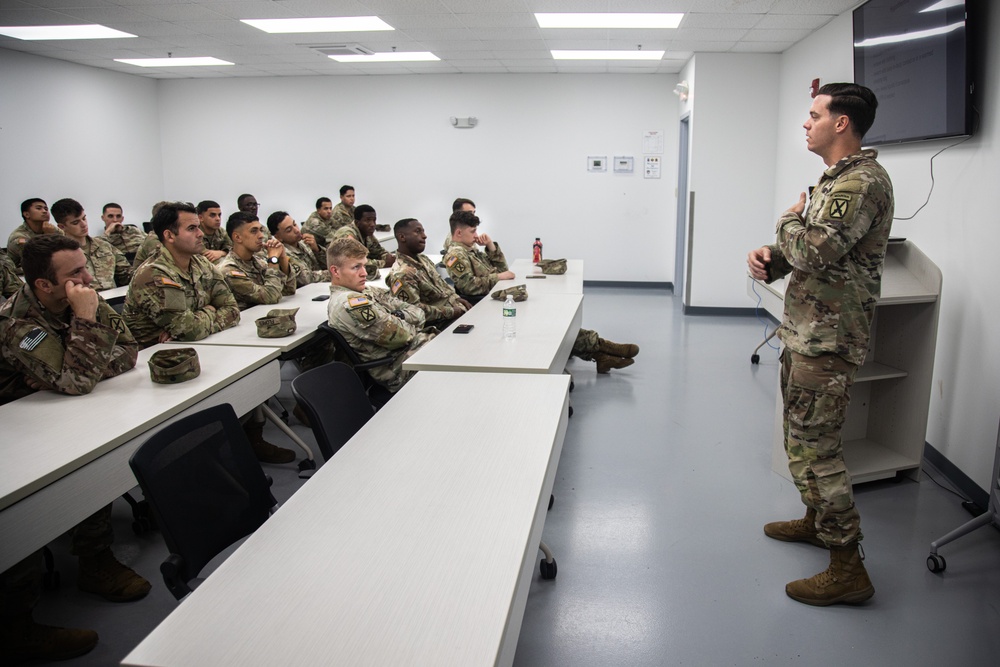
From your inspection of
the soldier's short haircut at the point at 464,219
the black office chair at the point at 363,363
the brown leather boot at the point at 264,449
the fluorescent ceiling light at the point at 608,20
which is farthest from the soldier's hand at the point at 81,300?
the fluorescent ceiling light at the point at 608,20

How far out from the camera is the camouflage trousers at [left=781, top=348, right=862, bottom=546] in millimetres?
2467

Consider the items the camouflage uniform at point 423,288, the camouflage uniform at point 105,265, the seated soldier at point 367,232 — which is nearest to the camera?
the camouflage uniform at point 423,288

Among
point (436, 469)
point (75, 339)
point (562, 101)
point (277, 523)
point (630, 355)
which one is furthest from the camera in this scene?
point (562, 101)

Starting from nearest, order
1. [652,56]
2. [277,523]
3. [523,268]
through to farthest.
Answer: [277,523] → [523,268] → [652,56]

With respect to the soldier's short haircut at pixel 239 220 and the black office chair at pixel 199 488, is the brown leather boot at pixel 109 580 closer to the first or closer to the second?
the black office chair at pixel 199 488

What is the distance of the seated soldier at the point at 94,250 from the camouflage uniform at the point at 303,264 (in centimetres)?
153

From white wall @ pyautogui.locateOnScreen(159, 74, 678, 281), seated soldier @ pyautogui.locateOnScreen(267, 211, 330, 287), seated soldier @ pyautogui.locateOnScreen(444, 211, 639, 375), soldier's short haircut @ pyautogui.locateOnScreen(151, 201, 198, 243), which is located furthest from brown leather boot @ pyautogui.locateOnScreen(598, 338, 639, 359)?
white wall @ pyautogui.locateOnScreen(159, 74, 678, 281)

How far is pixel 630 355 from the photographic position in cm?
531

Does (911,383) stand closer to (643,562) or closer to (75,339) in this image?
(643,562)

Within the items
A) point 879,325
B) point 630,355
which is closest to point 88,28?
point 630,355

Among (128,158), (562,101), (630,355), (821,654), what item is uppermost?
(562,101)

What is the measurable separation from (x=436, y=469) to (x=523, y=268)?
4.42m

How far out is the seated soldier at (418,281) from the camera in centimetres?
442

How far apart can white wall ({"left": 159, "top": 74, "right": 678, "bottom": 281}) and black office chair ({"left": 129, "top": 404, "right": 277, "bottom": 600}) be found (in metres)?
7.66
